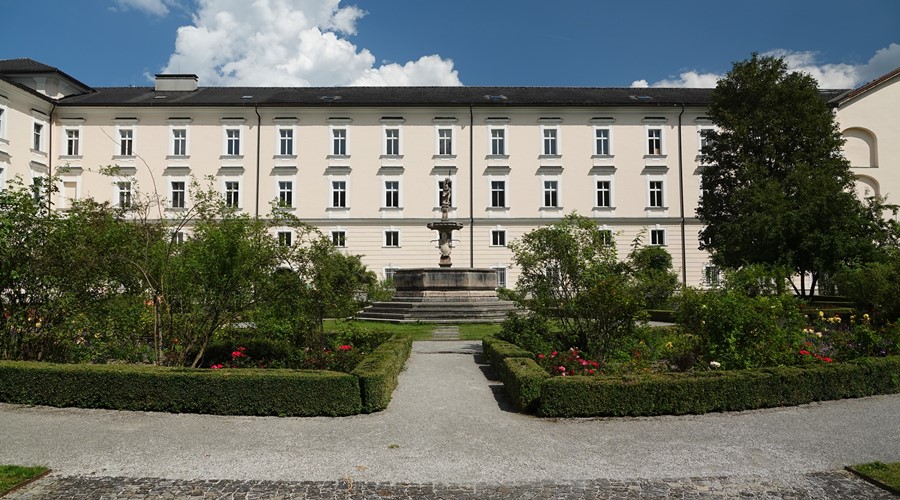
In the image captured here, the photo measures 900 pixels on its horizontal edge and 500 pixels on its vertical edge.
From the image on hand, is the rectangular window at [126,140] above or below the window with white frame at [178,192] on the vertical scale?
above

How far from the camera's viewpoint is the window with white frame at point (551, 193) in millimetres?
36375

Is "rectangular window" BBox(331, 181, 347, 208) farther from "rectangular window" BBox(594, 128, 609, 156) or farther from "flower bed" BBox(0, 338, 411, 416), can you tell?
"flower bed" BBox(0, 338, 411, 416)

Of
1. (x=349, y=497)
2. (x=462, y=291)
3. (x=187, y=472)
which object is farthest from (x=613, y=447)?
(x=462, y=291)

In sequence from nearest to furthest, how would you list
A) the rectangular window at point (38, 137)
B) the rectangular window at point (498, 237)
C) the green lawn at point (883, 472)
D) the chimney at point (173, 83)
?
the green lawn at point (883, 472) → the rectangular window at point (38, 137) → the rectangular window at point (498, 237) → the chimney at point (173, 83)

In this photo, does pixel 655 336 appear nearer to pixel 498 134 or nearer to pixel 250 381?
pixel 250 381

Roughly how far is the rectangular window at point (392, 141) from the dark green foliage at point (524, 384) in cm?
2862

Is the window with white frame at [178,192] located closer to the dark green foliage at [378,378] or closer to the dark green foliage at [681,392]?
the dark green foliage at [378,378]

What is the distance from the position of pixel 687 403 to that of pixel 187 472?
18.9 ft

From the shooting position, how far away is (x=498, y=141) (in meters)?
36.7

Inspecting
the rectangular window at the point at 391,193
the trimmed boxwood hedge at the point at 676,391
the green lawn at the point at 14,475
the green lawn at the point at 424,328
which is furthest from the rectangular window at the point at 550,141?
the green lawn at the point at 14,475

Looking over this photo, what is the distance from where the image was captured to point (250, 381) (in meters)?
7.74

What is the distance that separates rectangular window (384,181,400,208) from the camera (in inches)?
1423

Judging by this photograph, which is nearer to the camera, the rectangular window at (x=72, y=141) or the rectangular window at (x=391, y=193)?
the rectangular window at (x=72, y=141)

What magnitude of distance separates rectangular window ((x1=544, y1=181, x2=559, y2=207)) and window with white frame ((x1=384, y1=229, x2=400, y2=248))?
8871mm
